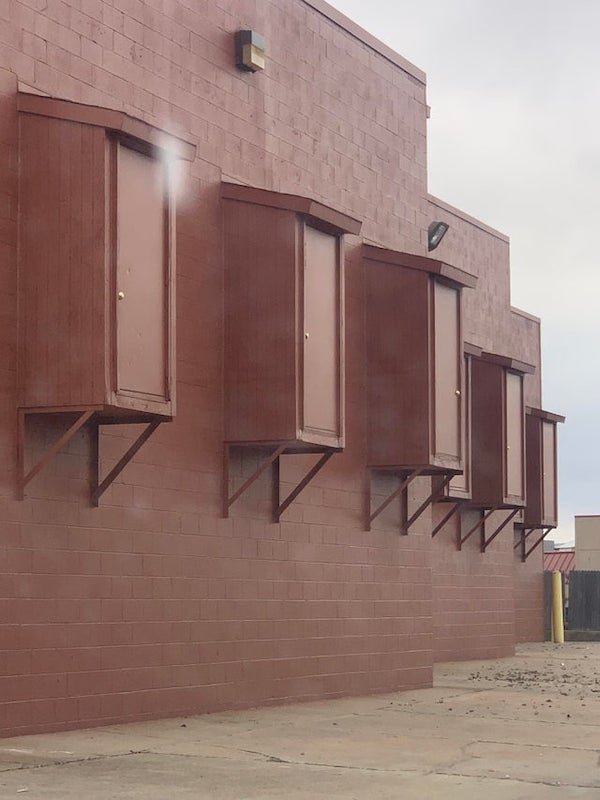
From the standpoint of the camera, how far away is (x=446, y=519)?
2358 centimetres

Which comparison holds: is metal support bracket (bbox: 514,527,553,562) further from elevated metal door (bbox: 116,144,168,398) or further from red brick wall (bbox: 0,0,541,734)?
elevated metal door (bbox: 116,144,168,398)

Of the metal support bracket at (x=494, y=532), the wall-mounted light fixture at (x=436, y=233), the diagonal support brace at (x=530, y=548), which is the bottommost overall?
the diagonal support brace at (x=530, y=548)

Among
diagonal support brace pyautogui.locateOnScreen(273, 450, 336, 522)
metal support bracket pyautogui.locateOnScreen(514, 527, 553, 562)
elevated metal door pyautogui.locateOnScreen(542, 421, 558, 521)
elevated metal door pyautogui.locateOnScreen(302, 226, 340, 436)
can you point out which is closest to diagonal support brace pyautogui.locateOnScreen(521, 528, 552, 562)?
metal support bracket pyautogui.locateOnScreen(514, 527, 553, 562)

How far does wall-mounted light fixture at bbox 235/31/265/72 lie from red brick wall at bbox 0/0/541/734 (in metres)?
0.16

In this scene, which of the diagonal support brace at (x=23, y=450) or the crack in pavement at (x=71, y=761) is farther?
the diagonal support brace at (x=23, y=450)

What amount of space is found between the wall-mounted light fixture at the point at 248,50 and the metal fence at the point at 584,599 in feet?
72.6

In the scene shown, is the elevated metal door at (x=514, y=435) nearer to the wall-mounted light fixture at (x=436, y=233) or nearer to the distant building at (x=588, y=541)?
the wall-mounted light fixture at (x=436, y=233)

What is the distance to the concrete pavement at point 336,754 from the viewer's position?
31.5 ft

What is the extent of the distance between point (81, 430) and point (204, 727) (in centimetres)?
297

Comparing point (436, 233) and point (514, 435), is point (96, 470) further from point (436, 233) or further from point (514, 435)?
point (514, 435)

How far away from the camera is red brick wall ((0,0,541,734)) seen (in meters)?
12.3

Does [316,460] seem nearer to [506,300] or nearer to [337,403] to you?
[337,403]

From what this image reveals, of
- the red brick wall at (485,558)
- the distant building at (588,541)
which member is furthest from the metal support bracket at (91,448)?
the distant building at (588,541)

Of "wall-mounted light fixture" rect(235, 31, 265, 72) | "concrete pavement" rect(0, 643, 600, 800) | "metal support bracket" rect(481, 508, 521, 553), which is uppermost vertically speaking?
"wall-mounted light fixture" rect(235, 31, 265, 72)
